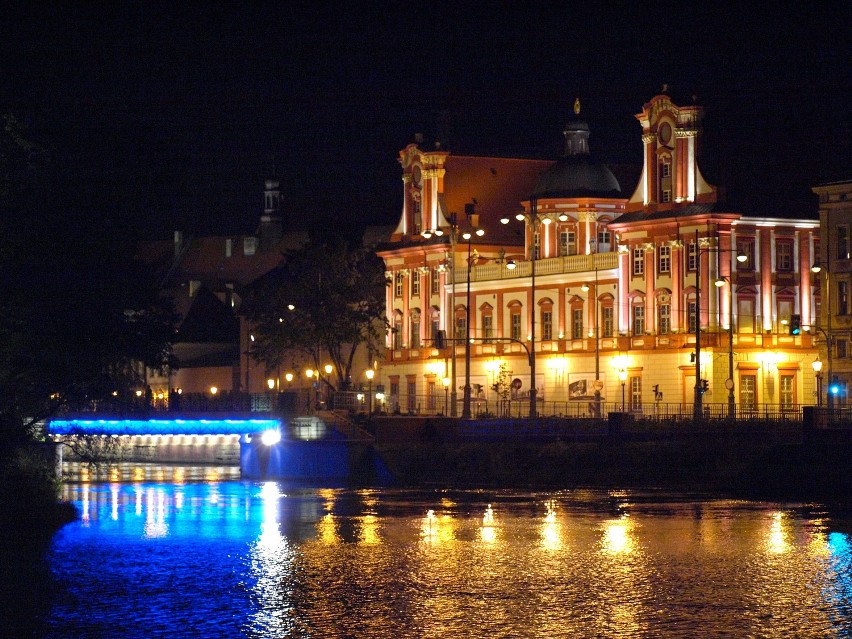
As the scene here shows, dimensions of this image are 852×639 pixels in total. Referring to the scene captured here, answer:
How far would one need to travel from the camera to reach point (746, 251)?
112 metres

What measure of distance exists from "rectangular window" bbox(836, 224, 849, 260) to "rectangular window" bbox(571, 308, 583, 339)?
2244 cm

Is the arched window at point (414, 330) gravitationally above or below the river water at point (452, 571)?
above

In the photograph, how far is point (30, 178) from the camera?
58844 mm

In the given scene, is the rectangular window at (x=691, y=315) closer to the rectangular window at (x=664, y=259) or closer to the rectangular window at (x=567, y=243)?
the rectangular window at (x=664, y=259)

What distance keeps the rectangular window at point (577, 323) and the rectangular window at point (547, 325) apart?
6.65 feet

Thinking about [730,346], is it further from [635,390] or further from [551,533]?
[551,533]

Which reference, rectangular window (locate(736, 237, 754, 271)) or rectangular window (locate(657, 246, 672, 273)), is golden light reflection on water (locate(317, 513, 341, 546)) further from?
rectangular window (locate(657, 246, 672, 273))

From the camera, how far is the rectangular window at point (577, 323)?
4747 inches

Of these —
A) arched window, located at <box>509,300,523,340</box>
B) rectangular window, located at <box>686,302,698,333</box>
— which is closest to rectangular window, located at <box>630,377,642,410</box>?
rectangular window, located at <box>686,302,698,333</box>

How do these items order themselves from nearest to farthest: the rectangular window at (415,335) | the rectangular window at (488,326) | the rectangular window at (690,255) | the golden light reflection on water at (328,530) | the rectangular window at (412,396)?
1. the golden light reflection on water at (328,530)
2. the rectangular window at (690,255)
3. the rectangular window at (412,396)
4. the rectangular window at (488,326)
5. the rectangular window at (415,335)

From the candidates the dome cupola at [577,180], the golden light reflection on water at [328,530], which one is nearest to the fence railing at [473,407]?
the dome cupola at [577,180]

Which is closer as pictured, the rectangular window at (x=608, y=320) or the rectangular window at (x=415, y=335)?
the rectangular window at (x=608, y=320)

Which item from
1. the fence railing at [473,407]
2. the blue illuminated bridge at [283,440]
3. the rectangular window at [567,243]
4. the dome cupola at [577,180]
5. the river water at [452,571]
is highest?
the dome cupola at [577,180]

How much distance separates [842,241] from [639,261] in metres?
16.3
